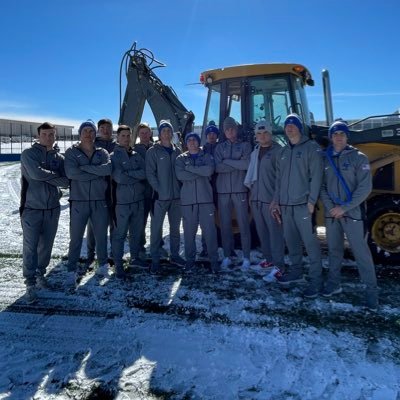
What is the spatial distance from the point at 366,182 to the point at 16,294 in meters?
4.16

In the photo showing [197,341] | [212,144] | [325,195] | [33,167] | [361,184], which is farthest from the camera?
[212,144]

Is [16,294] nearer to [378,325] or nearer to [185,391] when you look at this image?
[185,391]

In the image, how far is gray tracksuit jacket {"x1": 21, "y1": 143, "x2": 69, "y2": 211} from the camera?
164 inches

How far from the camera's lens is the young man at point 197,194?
4918 millimetres

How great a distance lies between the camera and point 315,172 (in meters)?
4.07

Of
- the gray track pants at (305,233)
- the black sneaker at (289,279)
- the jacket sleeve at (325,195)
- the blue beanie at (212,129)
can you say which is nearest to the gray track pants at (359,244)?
the jacket sleeve at (325,195)

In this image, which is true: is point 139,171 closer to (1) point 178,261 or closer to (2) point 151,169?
(2) point 151,169

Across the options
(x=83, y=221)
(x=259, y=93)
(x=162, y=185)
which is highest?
(x=259, y=93)

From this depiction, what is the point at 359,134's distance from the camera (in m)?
5.16

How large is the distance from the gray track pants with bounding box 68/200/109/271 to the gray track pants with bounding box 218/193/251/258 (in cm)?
158

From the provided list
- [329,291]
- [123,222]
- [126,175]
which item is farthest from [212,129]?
[329,291]

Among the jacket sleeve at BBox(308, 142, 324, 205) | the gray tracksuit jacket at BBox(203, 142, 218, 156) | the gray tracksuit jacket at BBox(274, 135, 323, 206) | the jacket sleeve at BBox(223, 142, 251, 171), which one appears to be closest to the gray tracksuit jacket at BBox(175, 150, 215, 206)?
the jacket sleeve at BBox(223, 142, 251, 171)

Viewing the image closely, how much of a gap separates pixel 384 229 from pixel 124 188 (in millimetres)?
3551

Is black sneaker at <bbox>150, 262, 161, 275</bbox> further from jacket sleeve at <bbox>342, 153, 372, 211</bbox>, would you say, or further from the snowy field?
jacket sleeve at <bbox>342, 153, 372, 211</bbox>
